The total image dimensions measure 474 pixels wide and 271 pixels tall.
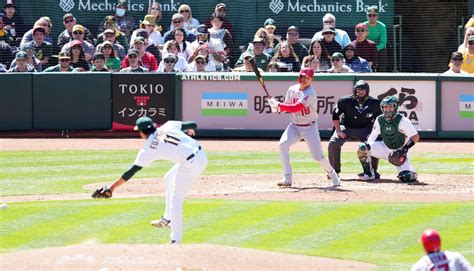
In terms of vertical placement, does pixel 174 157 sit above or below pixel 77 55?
below

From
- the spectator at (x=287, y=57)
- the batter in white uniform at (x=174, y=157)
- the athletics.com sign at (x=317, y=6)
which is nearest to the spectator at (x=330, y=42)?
the spectator at (x=287, y=57)

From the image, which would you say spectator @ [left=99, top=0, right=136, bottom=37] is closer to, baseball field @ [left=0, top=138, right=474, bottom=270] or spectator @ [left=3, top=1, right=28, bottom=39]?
spectator @ [left=3, top=1, right=28, bottom=39]

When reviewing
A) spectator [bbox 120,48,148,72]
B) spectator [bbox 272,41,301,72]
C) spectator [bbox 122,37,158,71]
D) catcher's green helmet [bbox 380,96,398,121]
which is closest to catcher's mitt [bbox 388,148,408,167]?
catcher's green helmet [bbox 380,96,398,121]

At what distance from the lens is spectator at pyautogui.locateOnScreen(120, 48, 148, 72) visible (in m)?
21.9

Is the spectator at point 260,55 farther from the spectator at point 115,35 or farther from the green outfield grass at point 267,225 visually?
the green outfield grass at point 267,225

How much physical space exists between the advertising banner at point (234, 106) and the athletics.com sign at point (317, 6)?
11.7 feet

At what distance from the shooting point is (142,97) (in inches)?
868

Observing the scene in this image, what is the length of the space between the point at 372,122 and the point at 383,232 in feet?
15.1

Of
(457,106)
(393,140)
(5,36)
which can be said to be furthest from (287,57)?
(393,140)

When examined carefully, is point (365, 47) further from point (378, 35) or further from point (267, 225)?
point (267, 225)

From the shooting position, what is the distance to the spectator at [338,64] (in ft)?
69.9

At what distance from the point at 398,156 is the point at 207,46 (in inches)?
289

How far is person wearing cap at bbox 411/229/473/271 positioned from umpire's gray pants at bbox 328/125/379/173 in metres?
9.63

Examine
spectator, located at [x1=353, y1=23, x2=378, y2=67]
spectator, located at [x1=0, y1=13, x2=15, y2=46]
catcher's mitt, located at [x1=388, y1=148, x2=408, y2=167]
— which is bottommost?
catcher's mitt, located at [x1=388, y1=148, x2=408, y2=167]
